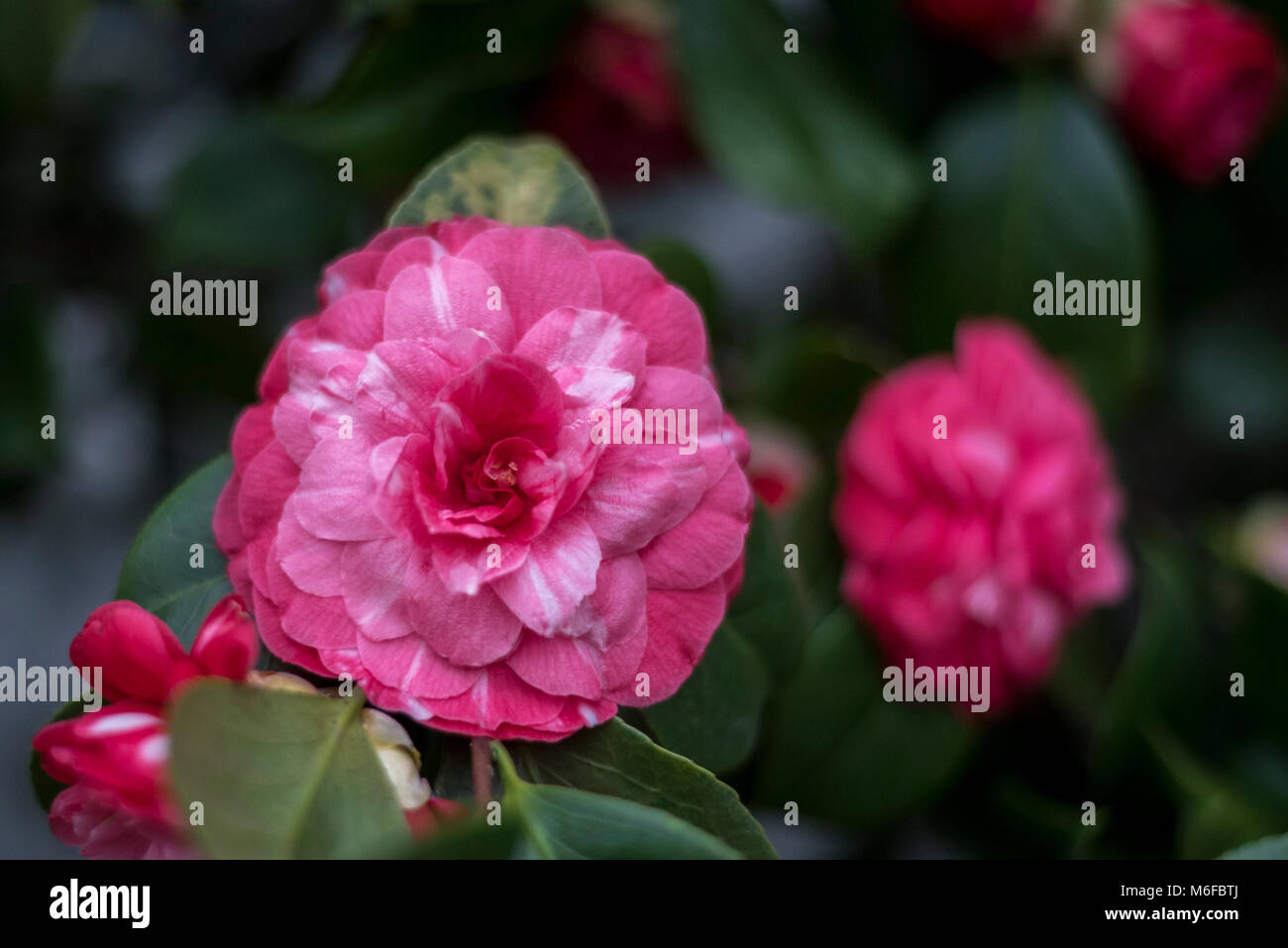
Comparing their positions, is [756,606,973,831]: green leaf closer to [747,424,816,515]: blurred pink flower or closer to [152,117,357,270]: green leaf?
[747,424,816,515]: blurred pink flower

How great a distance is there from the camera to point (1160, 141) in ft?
2.73

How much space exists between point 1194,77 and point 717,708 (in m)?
0.63

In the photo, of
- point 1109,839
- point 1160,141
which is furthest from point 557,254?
point 1160,141

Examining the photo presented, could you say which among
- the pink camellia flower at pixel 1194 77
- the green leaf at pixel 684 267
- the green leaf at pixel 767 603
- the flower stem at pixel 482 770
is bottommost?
the flower stem at pixel 482 770

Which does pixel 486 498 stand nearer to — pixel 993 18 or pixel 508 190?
pixel 508 190

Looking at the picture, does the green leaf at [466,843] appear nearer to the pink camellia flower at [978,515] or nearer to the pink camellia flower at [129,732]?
the pink camellia flower at [129,732]

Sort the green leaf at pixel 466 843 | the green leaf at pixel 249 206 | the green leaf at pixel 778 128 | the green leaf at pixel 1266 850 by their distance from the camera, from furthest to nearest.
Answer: the green leaf at pixel 249 206 → the green leaf at pixel 778 128 → the green leaf at pixel 1266 850 → the green leaf at pixel 466 843

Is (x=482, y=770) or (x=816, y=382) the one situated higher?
(x=816, y=382)

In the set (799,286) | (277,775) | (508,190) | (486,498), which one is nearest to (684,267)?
(508,190)

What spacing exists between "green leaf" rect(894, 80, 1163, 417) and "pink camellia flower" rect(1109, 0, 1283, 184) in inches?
1.5

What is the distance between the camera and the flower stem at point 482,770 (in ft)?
1.30

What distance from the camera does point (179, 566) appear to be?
1.41 ft

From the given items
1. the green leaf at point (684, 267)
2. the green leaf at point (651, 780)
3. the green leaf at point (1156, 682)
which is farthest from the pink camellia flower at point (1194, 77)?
Answer: the green leaf at point (651, 780)

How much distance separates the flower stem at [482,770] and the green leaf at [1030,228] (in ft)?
1.83
